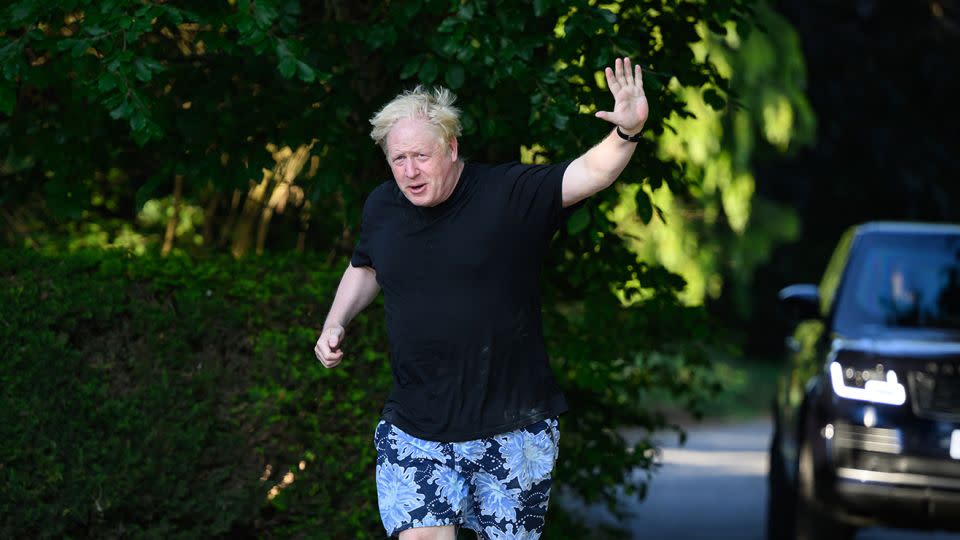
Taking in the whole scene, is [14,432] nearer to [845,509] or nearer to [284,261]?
[284,261]

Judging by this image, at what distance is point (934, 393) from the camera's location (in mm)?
7707

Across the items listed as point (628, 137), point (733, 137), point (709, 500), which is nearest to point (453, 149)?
point (628, 137)

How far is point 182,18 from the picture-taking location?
212 inches

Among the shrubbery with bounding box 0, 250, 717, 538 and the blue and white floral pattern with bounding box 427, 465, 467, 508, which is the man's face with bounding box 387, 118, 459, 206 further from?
the shrubbery with bounding box 0, 250, 717, 538

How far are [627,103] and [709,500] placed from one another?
854 centimetres

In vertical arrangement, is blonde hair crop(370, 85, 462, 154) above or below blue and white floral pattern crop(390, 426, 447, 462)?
above

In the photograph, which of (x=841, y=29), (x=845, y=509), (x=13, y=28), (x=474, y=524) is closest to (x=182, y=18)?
(x=13, y=28)

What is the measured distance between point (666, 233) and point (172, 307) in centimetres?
1127

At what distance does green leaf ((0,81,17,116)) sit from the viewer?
5359 mm

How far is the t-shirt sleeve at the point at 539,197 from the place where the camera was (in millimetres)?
4465

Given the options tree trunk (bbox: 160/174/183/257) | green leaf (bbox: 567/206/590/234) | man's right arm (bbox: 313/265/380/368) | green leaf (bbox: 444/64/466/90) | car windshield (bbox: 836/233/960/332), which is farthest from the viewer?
car windshield (bbox: 836/233/960/332)

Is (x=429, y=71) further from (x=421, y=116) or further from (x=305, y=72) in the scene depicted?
(x=421, y=116)

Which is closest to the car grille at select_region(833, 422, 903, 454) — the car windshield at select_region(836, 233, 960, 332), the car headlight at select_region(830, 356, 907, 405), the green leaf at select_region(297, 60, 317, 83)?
the car headlight at select_region(830, 356, 907, 405)

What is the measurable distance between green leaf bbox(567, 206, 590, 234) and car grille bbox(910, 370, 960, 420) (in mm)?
2295
